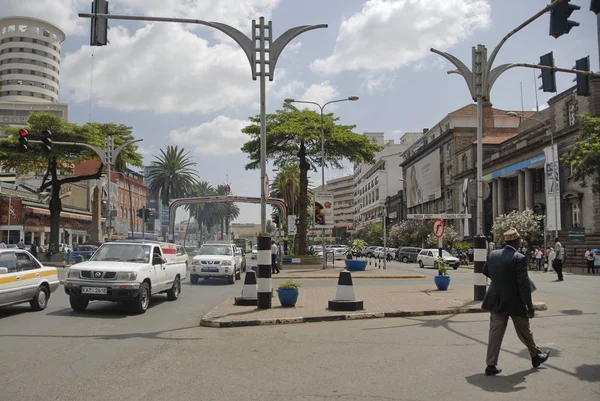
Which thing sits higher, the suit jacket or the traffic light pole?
the traffic light pole

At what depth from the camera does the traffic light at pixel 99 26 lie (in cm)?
1127

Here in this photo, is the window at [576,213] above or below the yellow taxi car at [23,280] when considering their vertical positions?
above

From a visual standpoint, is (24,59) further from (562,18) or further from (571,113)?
(562,18)

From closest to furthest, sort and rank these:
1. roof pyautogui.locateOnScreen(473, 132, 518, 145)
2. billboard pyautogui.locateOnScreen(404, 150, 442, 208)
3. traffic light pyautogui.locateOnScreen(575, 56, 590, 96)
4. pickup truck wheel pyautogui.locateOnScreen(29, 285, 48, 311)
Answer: pickup truck wheel pyautogui.locateOnScreen(29, 285, 48, 311) → traffic light pyautogui.locateOnScreen(575, 56, 590, 96) → roof pyautogui.locateOnScreen(473, 132, 518, 145) → billboard pyautogui.locateOnScreen(404, 150, 442, 208)

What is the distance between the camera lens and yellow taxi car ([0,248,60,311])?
476 inches

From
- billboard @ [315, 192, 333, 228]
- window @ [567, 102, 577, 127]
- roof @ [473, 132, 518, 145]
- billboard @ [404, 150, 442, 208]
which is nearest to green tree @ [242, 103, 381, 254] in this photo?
billboard @ [315, 192, 333, 228]

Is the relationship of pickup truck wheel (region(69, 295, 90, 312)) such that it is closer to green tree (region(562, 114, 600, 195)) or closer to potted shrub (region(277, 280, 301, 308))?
potted shrub (region(277, 280, 301, 308))

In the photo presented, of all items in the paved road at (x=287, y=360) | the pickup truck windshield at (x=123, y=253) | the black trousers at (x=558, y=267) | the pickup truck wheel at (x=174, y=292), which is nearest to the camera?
the paved road at (x=287, y=360)

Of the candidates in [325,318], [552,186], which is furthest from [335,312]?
[552,186]

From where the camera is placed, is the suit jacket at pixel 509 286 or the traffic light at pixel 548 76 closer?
the suit jacket at pixel 509 286

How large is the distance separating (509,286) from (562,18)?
6.89 meters

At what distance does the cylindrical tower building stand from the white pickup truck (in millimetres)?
108772

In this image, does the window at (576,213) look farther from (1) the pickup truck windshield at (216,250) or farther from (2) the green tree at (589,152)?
(1) the pickup truck windshield at (216,250)

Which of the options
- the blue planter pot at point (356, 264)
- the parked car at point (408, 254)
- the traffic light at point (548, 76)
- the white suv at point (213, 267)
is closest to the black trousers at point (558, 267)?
the blue planter pot at point (356, 264)
